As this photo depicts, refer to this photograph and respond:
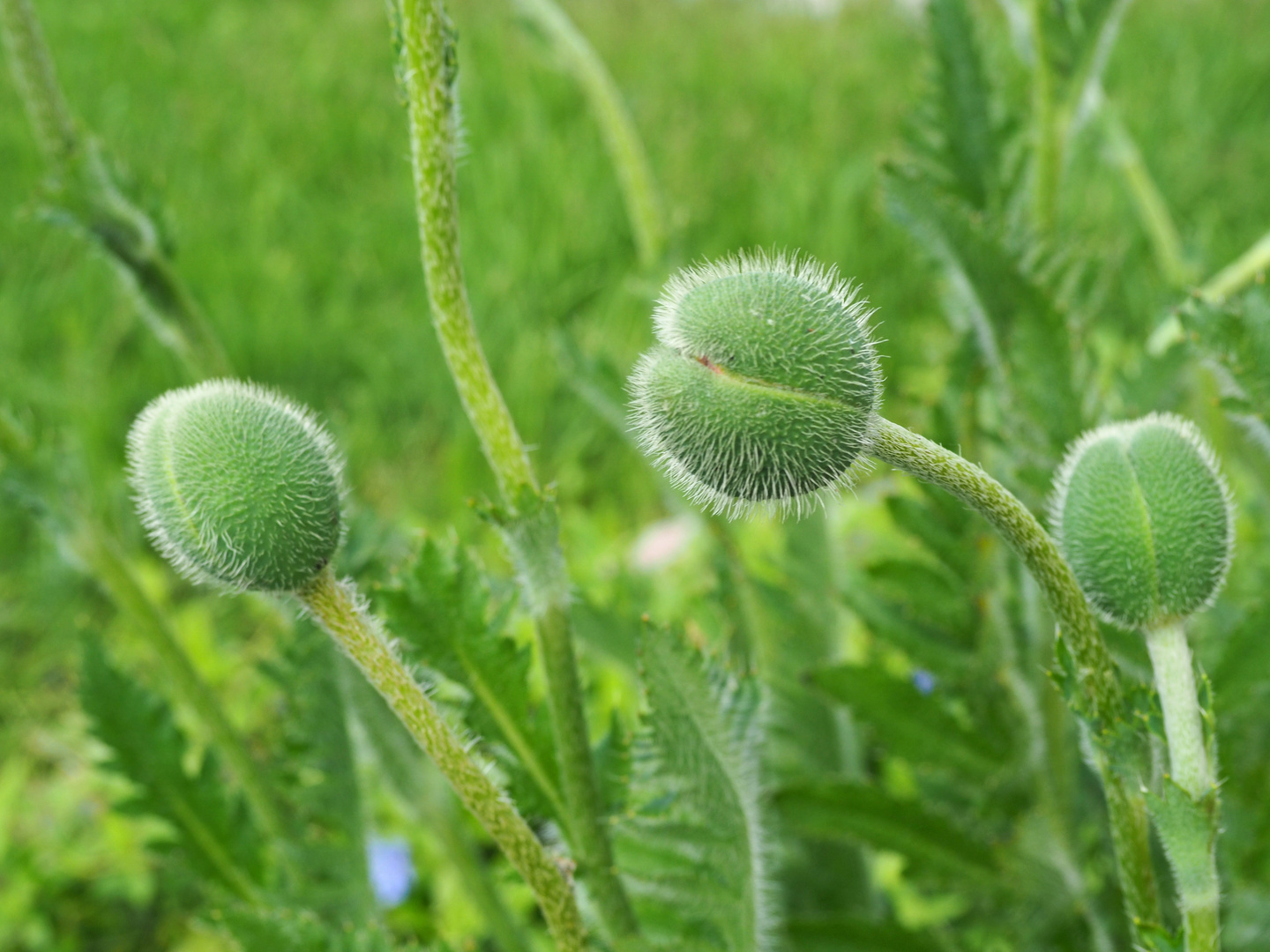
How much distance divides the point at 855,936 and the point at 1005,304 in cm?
58

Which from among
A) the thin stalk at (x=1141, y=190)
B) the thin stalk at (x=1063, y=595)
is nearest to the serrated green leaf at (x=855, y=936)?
the thin stalk at (x=1063, y=595)

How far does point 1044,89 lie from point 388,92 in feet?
11.9

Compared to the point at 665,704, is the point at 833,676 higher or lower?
higher

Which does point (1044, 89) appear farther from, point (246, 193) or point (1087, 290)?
point (246, 193)

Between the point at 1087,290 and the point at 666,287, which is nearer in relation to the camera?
the point at 666,287

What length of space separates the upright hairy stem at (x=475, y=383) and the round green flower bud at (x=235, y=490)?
4.1 inches

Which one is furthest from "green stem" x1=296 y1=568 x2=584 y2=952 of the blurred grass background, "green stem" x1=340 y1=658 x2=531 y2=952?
the blurred grass background

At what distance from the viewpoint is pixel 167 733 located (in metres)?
1.26

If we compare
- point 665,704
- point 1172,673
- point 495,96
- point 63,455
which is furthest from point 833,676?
point 495,96

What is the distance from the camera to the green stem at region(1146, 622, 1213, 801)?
751 millimetres

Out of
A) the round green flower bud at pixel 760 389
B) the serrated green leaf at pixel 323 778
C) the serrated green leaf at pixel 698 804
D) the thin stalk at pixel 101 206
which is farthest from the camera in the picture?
the serrated green leaf at pixel 323 778

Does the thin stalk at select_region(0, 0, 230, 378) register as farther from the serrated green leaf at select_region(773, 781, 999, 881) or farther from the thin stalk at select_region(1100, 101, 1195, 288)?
the thin stalk at select_region(1100, 101, 1195, 288)

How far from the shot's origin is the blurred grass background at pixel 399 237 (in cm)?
244

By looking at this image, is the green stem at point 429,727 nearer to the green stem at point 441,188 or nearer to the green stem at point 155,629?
the green stem at point 441,188
